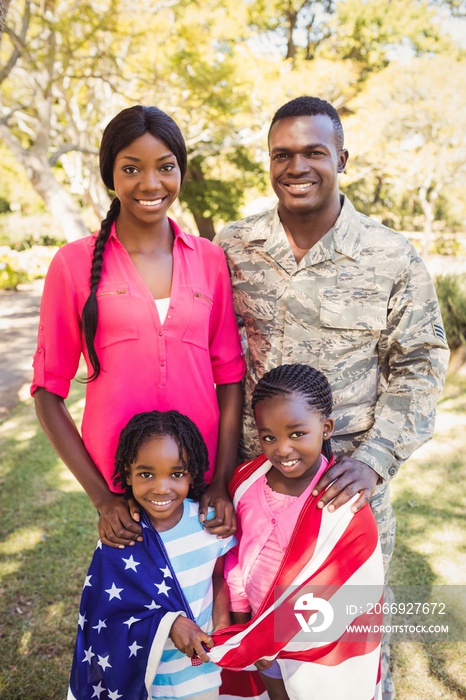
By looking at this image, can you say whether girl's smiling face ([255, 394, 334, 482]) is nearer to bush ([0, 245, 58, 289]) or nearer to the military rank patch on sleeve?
the military rank patch on sleeve

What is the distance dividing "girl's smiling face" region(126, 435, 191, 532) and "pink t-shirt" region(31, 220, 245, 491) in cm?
18

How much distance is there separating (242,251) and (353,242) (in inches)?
18.2

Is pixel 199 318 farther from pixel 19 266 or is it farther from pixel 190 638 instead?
pixel 19 266

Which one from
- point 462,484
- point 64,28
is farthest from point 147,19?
point 462,484

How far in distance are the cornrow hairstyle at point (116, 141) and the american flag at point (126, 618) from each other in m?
0.63

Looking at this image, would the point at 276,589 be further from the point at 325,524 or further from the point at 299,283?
the point at 299,283

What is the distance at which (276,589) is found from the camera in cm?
188

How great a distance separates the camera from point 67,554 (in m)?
4.06

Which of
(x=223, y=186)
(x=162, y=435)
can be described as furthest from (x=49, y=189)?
(x=223, y=186)

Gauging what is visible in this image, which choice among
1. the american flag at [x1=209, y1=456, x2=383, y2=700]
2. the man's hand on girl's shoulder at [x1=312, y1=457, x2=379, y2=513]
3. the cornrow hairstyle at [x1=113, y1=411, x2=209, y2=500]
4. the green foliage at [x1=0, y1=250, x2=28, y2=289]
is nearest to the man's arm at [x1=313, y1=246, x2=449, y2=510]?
the man's hand on girl's shoulder at [x1=312, y1=457, x2=379, y2=513]

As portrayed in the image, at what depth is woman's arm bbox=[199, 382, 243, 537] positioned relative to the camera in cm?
204

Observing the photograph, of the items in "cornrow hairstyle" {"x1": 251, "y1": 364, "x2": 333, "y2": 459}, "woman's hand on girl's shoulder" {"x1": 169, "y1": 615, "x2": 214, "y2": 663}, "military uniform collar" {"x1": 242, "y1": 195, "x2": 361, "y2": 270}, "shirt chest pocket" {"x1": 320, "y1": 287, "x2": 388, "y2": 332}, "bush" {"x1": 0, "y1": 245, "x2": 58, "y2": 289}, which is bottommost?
"bush" {"x1": 0, "y1": 245, "x2": 58, "y2": 289}

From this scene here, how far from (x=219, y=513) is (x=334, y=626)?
1.70 ft

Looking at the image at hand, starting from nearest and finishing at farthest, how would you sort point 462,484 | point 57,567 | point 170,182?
point 170,182 → point 57,567 → point 462,484
